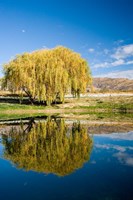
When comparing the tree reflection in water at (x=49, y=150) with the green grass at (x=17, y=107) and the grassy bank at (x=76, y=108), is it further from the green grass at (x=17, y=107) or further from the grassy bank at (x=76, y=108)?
the green grass at (x=17, y=107)

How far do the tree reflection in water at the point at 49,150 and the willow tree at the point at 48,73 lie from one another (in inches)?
781

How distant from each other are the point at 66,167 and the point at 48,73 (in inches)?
1133

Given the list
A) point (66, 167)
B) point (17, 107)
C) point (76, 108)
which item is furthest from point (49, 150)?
point (76, 108)

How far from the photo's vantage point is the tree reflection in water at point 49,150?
11.5 m

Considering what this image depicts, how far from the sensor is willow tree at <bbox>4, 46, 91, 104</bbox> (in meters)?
39.5

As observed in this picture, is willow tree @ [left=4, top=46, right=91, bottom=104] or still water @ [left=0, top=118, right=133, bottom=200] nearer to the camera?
still water @ [left=0, top=118, right=133, bottom=200]

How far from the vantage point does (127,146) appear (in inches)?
603

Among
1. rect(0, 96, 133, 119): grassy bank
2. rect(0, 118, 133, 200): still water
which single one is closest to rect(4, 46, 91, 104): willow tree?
rect(0, 96, 133, 119): grassy bank

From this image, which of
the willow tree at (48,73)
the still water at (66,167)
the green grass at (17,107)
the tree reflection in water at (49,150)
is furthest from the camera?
the willow tree at (48,73)

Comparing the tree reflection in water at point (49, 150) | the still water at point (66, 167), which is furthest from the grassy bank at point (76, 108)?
the still water at point (66, 167)

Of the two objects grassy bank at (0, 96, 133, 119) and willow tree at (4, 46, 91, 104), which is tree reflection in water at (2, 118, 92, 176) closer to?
grassy bank at (0, 96, 133, 119)

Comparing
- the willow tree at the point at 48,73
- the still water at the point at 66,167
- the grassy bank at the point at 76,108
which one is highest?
the willow tree at the point at 48,73

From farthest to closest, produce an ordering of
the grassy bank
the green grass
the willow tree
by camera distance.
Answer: the willow tree → the green grass → the grassy bank

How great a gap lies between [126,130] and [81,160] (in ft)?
31.4
